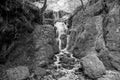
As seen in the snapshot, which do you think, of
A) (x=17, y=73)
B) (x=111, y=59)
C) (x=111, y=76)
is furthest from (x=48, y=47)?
(x=111, y=76)

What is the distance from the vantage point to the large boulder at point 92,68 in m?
8.86

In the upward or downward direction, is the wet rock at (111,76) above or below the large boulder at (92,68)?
below

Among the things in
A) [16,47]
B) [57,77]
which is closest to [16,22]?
[16,47]

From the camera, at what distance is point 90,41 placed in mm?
13672

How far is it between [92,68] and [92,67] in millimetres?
104

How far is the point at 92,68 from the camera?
911 cm

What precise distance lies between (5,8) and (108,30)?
11.6 meters

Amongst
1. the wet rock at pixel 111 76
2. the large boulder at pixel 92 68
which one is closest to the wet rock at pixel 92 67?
the large boulder at pixel 92 68

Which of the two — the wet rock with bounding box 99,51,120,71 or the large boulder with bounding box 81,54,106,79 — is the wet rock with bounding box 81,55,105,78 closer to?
the large boulder with bounding box 81,54,106,79

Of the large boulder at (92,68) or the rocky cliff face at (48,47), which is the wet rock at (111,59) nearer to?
the rocky cliff face at (48,47)

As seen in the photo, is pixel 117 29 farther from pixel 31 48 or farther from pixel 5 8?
pixel 5 8

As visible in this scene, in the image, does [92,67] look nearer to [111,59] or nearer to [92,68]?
[92,68]

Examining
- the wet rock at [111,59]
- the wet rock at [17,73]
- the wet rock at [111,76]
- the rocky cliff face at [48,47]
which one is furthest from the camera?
the wet rock at [111,59]

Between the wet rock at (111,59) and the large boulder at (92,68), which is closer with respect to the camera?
the large boulder at (92,68)
